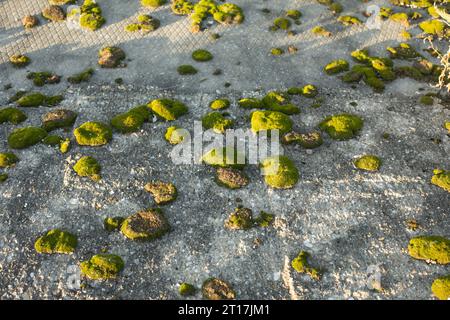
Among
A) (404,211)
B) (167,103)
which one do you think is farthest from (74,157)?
(404,211)

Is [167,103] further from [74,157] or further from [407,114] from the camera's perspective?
[407,114]

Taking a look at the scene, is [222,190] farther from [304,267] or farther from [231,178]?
[304,267]

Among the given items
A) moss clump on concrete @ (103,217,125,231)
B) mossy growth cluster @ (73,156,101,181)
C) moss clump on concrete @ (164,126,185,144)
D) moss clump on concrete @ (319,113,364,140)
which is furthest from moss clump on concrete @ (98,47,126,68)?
moss clump on concrete @ (319,113,364,140)

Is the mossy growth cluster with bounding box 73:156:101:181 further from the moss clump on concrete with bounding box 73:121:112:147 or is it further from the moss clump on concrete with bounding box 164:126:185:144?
the moss clump on concrete with bounding box 164:126:185:144

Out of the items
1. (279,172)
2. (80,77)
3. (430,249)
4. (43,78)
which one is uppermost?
(80,77)

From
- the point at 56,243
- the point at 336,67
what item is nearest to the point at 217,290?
the point at 56,243
